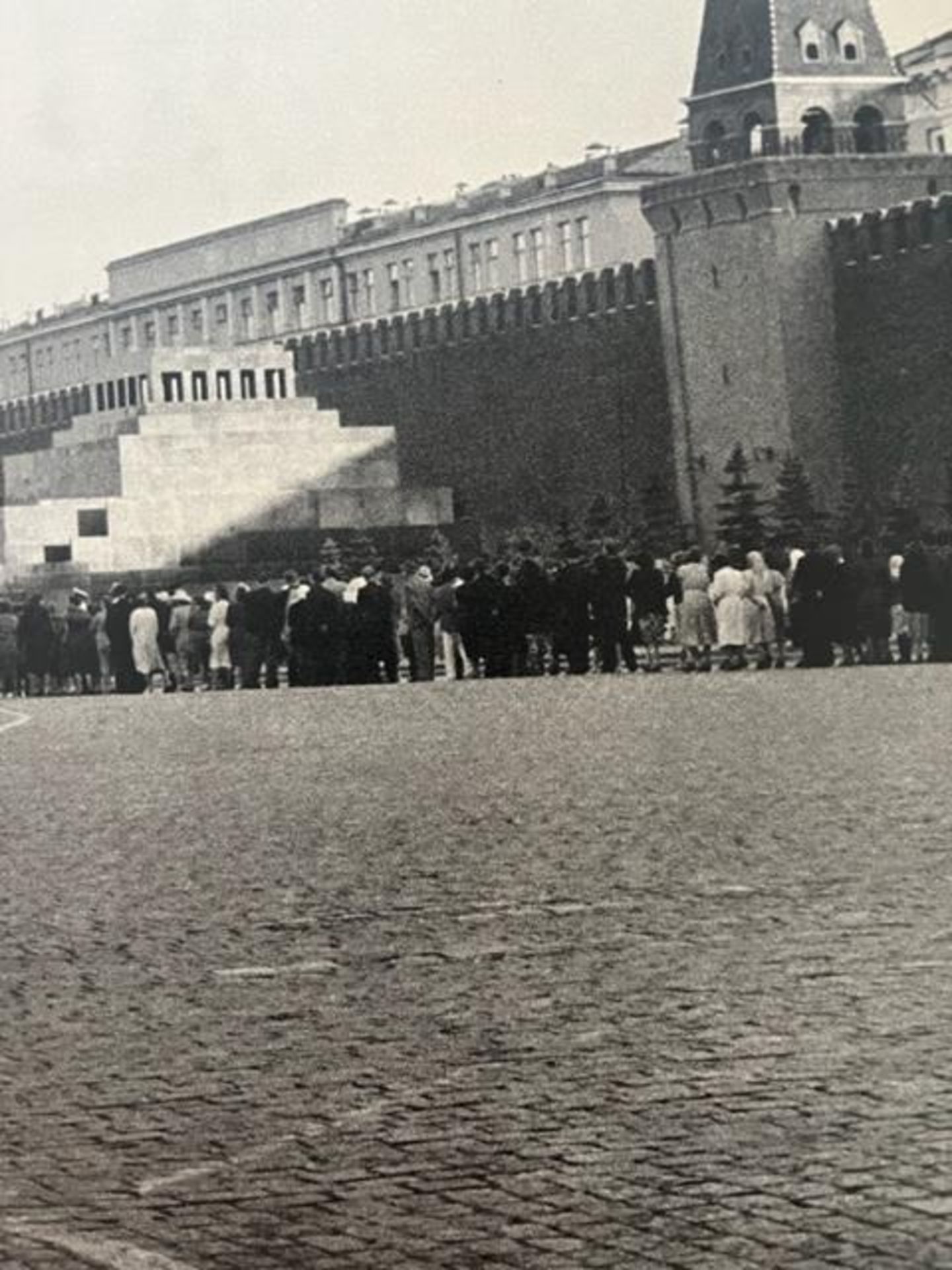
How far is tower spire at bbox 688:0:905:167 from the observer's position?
42.4m

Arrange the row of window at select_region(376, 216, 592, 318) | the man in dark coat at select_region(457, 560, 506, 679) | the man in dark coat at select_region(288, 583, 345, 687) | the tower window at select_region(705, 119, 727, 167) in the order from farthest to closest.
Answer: the row of window at select_region(376, 216, 592, 318) → the tower window at select_region(705, 119, 727, 167) → the man in dark coat at select_region(288, 583, 345, 687) → the man in dark coat at select_region(457, 560, 506, 679)

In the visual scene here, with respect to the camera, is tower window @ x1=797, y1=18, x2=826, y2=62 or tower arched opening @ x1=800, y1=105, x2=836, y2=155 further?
tower arched opening @ x1=800, y1=105, x2=836, y2=155

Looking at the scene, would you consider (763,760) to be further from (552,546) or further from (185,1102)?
(552,546)

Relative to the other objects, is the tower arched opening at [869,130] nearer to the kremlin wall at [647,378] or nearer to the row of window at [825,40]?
the kremlin wall at [647,378]

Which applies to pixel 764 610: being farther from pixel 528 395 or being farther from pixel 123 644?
pixel 528 395

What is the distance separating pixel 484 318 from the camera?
4616 cm

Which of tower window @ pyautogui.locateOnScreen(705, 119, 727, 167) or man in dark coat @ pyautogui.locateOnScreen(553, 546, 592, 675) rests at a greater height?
tower window @ pyautogui.locateOnScreen(705, 119, 727, 167)

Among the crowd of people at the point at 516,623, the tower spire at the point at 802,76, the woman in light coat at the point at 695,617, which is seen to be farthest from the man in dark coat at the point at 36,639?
the tower spire at the point at 802,76

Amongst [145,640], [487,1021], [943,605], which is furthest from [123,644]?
[487,1021]

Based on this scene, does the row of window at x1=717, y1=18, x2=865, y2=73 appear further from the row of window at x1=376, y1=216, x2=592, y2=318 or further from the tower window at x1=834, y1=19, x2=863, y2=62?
the row of window at x1=376, y1=216, x2=592, y2=318

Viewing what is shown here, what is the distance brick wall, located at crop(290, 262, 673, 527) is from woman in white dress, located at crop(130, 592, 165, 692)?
16.9 m

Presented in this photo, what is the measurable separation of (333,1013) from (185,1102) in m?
0.89

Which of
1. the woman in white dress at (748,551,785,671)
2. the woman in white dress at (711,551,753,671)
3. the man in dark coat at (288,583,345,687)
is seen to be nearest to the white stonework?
the man in dark coat at (288,583,345,687)

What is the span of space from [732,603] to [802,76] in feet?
77.5
